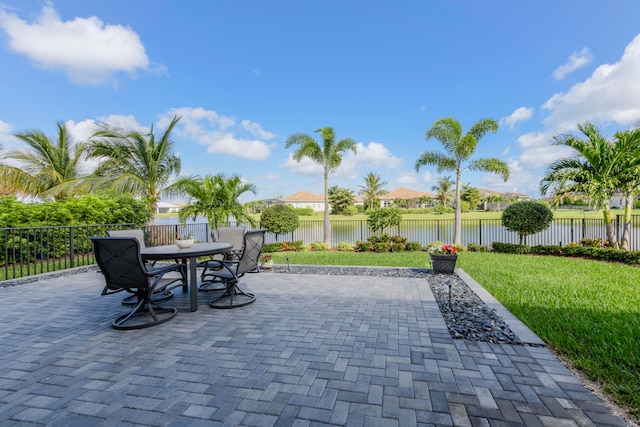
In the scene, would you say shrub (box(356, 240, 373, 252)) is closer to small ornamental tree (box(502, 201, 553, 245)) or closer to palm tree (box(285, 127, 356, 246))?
palm tree (box(285, 127, 356, 246))

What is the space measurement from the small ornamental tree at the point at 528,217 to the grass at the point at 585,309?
2.81 metres

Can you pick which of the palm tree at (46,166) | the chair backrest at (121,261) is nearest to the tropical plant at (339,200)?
the palm tree at (46,166)

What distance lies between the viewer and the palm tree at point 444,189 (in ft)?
132

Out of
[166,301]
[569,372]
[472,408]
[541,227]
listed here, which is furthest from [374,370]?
[541,227]

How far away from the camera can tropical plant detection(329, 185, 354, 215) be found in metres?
43.6

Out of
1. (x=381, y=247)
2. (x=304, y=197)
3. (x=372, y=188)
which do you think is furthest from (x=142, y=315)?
(x=304, y=197)

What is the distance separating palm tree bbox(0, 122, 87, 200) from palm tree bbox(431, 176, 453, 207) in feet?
126

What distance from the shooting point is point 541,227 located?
32.1ft

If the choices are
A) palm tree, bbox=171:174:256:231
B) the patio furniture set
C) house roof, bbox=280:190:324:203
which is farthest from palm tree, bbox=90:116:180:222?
house roof, bbox=280:190:324:203

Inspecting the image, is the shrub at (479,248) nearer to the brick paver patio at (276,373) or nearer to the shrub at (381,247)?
the shrub at (381,247)

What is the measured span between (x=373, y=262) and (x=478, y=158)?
272 inches

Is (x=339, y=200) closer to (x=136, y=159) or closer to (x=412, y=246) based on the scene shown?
(x=412, y=246)

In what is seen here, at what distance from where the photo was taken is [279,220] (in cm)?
1217

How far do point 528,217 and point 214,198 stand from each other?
10.5 metres
